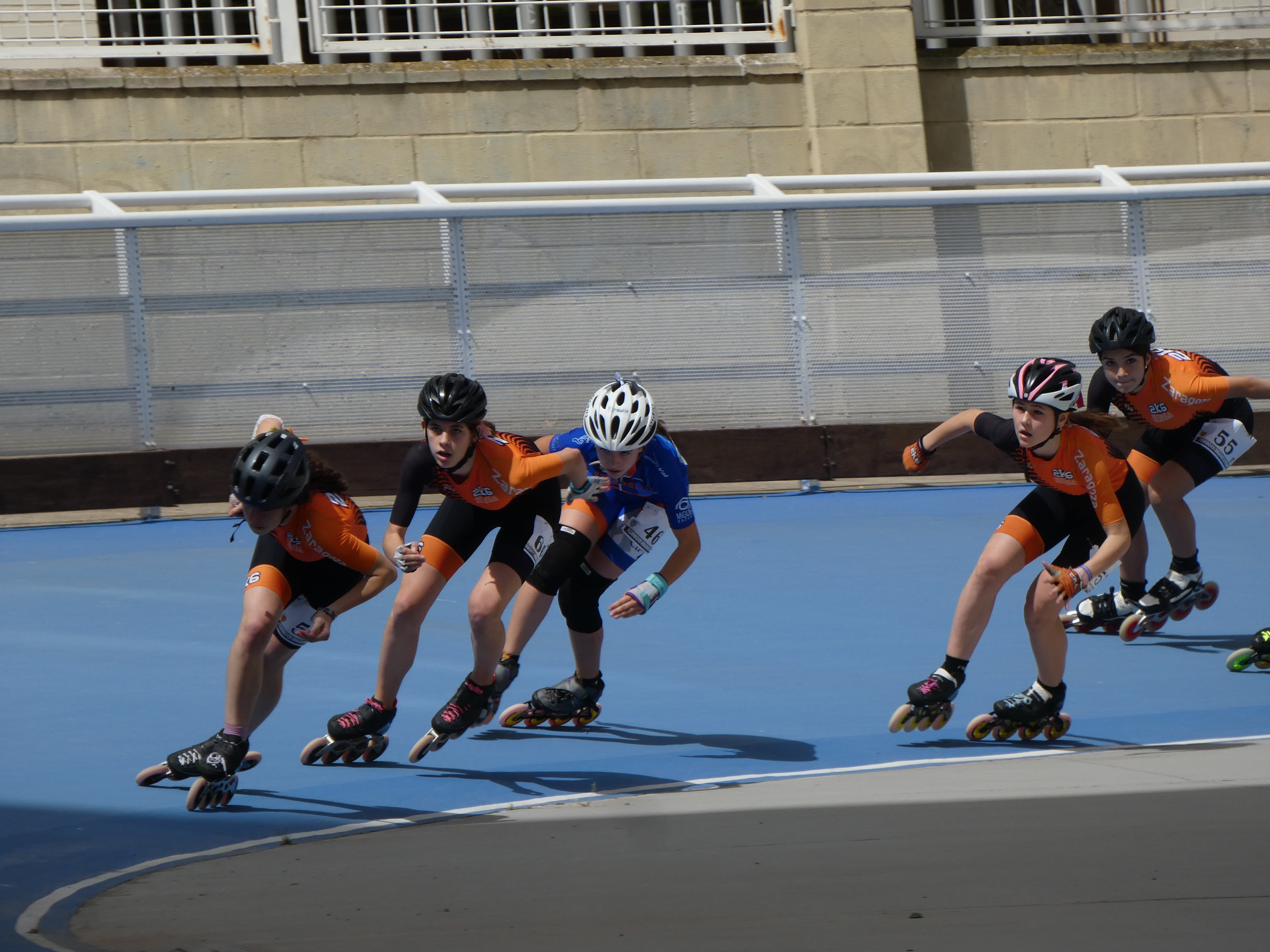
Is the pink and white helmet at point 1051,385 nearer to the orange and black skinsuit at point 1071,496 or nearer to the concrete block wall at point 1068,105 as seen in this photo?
the orange and black skinsuit at point 1071,496

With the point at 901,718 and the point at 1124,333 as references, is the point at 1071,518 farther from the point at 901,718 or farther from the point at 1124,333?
the point at 1124,333

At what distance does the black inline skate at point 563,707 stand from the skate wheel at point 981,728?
1.56 metres

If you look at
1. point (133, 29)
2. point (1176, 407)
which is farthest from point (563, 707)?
point (133, 29)

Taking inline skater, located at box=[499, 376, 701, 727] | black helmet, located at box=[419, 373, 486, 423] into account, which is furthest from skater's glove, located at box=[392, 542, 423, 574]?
inline skater, located at box=[499, 376, 701, 727]

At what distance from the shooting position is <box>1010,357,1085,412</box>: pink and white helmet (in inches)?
240

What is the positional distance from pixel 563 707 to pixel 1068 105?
10.6m

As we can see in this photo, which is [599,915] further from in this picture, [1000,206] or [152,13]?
[152,13]

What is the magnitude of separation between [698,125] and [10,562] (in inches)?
291

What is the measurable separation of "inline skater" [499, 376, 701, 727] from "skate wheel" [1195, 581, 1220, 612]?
3.19 m

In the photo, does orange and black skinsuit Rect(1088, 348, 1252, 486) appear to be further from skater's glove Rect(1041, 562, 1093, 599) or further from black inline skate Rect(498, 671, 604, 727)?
black inline skate Rect(498, 671, 604, 727)

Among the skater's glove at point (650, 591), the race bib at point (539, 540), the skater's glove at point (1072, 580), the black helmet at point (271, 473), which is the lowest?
the skater's glove at point (1072, 580)

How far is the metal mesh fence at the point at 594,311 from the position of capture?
11531 mm

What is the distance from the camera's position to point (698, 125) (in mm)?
14188

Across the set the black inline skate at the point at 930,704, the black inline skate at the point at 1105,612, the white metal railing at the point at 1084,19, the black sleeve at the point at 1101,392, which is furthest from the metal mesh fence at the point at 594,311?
the black inline skate at the point at 930,704
